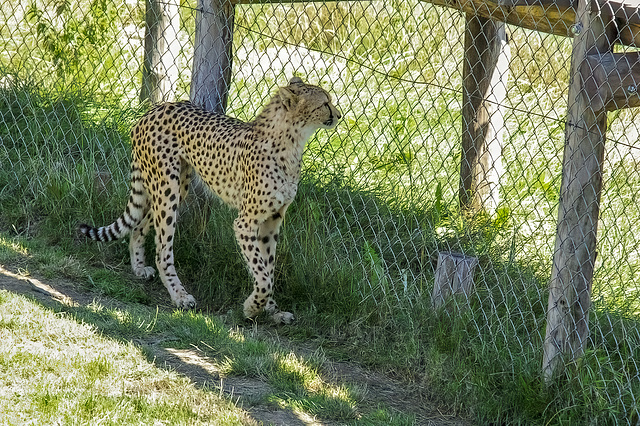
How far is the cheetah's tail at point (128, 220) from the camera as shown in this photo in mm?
4688

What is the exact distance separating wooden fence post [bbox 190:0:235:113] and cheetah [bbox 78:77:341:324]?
214 mm

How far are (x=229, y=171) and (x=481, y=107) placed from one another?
1.72 meters

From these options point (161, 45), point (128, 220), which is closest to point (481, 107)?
point (161, 45)

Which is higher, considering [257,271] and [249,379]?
[257,271]

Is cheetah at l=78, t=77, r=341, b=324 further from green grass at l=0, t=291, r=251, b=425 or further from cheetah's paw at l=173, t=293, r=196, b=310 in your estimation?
green grass at l=0, t=291, r=251, b=425

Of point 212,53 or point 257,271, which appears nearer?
point 257,271

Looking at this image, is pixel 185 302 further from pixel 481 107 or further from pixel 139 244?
pixel 481 107

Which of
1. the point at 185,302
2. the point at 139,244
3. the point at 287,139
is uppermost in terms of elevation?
the point at 287,139

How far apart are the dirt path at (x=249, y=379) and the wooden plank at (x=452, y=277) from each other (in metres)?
0.53

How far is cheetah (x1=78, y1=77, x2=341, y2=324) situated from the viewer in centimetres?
426

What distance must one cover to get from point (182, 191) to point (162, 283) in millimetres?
598

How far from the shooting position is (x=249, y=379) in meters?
3.54

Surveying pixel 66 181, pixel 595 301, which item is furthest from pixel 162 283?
pixel 595 301

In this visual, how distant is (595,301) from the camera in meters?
3.97
